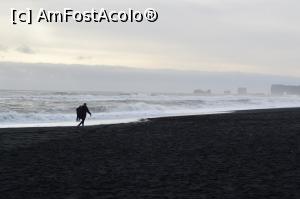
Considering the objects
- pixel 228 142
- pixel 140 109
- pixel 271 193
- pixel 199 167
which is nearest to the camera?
pixel 271 193

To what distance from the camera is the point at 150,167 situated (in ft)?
38.7

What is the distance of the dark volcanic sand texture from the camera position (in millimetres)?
8875

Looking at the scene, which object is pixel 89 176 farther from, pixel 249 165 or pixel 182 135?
pixel 182 135

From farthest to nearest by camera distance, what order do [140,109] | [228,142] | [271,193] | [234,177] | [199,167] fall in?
[140,109] < [228,142] < [199,167] < [234,177] < [271,193]

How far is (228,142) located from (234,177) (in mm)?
7407

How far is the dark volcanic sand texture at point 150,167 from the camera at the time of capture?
8875 mm

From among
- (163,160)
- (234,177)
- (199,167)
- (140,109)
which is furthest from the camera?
(140,109)

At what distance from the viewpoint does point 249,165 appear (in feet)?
39.4

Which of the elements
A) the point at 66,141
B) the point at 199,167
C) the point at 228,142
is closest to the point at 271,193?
the point at 199,167

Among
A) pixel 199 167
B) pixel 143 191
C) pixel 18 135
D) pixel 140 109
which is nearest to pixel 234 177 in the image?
pixel 199 167

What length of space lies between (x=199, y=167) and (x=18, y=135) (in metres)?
11.1

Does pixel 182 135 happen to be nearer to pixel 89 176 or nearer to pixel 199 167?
pixel 199 167

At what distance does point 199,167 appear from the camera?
38.8 ft

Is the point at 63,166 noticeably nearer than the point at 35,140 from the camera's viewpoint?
Yes
